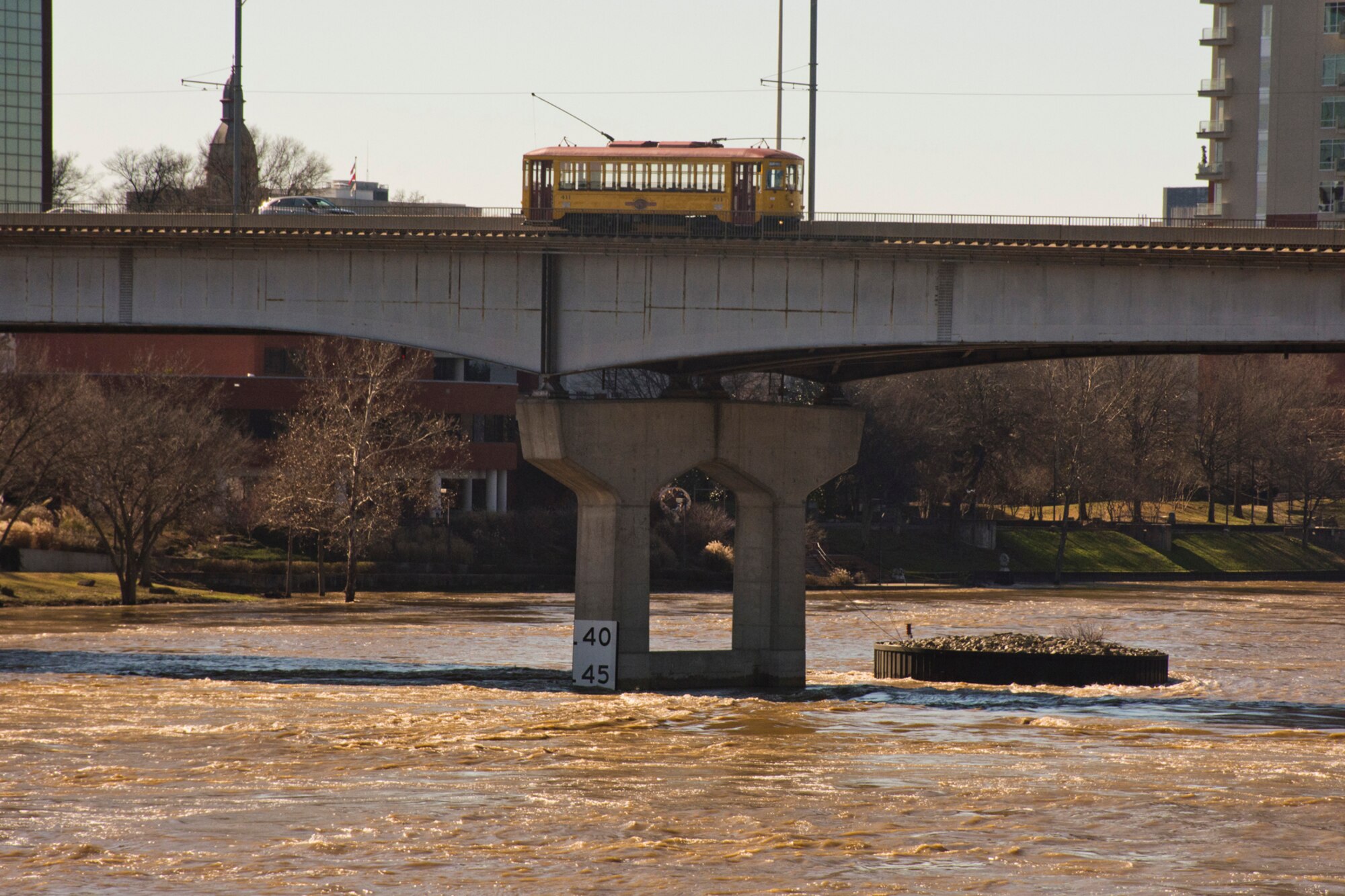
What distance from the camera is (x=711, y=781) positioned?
92.4 ft

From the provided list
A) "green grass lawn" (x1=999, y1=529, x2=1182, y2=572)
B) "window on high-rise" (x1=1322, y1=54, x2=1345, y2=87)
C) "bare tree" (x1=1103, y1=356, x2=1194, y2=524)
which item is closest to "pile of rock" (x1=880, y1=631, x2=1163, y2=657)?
"green grass lawn" (x1=999, y1=529, x2=1182, y2=572)

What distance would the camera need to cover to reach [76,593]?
6800cm

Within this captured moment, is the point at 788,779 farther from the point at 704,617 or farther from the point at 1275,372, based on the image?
the point at 1275,372

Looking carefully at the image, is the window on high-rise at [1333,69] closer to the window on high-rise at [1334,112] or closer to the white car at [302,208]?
the window on high-rise at [1334,112]

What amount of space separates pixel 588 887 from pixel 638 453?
64.8 ft

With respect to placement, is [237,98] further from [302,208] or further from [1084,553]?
[1084,553]

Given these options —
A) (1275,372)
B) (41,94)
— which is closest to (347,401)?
(1275,372)

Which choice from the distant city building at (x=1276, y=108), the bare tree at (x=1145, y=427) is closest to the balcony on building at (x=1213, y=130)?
the distant city building at (x=1276, y=108)

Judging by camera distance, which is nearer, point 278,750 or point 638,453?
point 278,750

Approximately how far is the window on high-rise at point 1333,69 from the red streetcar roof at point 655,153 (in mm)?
80996

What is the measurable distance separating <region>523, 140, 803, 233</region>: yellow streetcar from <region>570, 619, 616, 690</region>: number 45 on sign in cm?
960

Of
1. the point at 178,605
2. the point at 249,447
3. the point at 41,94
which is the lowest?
the point at 178,605

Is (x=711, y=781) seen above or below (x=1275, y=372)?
below

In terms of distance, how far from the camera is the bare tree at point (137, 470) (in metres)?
67.3
